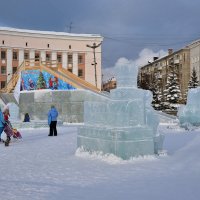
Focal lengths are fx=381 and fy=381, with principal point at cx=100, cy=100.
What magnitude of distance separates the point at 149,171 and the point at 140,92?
275cm

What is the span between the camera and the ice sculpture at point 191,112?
1906cm

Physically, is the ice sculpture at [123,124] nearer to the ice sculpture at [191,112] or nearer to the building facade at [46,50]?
the ice sculpture at [191,112]

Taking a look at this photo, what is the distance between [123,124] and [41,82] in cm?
2175

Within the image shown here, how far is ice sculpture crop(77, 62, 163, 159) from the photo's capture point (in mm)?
9055

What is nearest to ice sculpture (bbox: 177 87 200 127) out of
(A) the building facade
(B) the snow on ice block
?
(B) the snow on ice block

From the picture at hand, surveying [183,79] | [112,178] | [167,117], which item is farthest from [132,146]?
[183,79]

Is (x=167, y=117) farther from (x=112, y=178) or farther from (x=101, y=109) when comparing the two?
(x=112, y=178)

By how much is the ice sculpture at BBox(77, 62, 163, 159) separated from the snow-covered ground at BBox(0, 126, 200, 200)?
27cm

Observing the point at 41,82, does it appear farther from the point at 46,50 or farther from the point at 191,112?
the point at 46,50

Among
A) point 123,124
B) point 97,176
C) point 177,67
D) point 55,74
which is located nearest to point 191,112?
point 123,124

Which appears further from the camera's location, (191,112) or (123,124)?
(191,112)

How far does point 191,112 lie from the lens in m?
19.2

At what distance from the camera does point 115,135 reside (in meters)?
9.07

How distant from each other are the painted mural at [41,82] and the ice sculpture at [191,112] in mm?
12142
